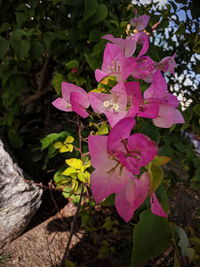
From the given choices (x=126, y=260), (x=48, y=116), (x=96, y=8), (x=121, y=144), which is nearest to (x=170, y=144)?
(x=126, y=260)

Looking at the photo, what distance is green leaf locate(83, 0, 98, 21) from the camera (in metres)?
0.83

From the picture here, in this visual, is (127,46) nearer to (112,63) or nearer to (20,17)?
(112,63)

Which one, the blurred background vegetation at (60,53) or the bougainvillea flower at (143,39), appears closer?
the bougainvillea flower at (143,39)

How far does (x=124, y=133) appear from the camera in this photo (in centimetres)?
25

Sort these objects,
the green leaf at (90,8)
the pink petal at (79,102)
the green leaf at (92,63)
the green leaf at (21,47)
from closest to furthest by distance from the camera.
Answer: the pink petal at (79,102) < the green leaf at (92,63) < the green leaf at (90,8) < the green leaf at (21,47)

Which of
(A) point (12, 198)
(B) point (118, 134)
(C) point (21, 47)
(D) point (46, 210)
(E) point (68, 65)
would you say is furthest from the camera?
(D) point (46, 210)

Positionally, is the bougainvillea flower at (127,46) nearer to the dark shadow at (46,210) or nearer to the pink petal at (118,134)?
the pink petal at (118,134)

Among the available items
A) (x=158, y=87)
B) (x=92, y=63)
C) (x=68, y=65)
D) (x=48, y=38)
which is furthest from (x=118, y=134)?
(x=48, y=38)

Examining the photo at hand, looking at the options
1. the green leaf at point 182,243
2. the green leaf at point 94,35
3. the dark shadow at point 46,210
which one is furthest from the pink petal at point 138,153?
the dark shadow at point 46,210

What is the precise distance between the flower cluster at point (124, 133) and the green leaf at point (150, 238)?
→ 0.12 ft

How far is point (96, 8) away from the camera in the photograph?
0.86 metres

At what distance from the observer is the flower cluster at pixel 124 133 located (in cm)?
25

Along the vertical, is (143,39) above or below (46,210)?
above

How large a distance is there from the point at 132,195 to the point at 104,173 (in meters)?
0.04
